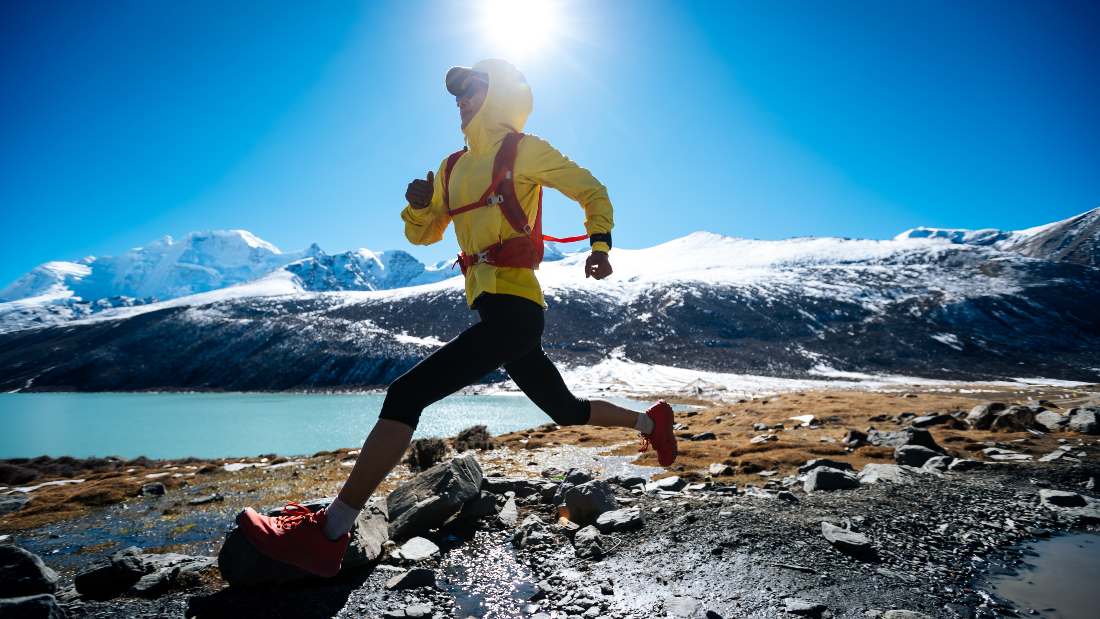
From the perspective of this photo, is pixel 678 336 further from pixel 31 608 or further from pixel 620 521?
pixel 31 608

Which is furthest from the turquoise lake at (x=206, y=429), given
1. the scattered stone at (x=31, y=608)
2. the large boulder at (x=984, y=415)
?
the scattered stone at (x=31, y=608)

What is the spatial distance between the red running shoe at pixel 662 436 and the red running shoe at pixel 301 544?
3.29 meters

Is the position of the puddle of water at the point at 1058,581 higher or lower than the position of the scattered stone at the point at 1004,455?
higher

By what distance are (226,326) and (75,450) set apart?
495ft

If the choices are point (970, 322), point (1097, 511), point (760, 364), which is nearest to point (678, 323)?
point (760, 364)

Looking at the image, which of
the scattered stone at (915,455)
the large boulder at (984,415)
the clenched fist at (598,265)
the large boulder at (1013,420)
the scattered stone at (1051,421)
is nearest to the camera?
the clenched fist at (598,265)

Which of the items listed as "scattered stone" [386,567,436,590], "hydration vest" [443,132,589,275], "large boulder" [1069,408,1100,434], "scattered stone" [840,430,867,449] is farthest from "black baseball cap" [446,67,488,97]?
"large boulder" [1069,408,1100,434]

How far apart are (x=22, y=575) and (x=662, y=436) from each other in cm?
637

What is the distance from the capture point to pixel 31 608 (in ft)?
12.3

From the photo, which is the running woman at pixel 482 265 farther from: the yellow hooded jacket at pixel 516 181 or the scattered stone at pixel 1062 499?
the scattered stone at pixel 1062 499

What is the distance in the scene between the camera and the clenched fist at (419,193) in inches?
165

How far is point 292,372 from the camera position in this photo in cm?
15100

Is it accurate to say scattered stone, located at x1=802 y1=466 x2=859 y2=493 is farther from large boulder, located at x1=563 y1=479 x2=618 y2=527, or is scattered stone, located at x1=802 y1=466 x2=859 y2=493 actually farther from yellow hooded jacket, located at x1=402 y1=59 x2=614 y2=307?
yellow hooded jacket, located at x1=402 y1=59 x2=614 y2=307

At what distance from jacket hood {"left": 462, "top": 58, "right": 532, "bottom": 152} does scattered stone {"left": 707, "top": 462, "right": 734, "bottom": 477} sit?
744cm
